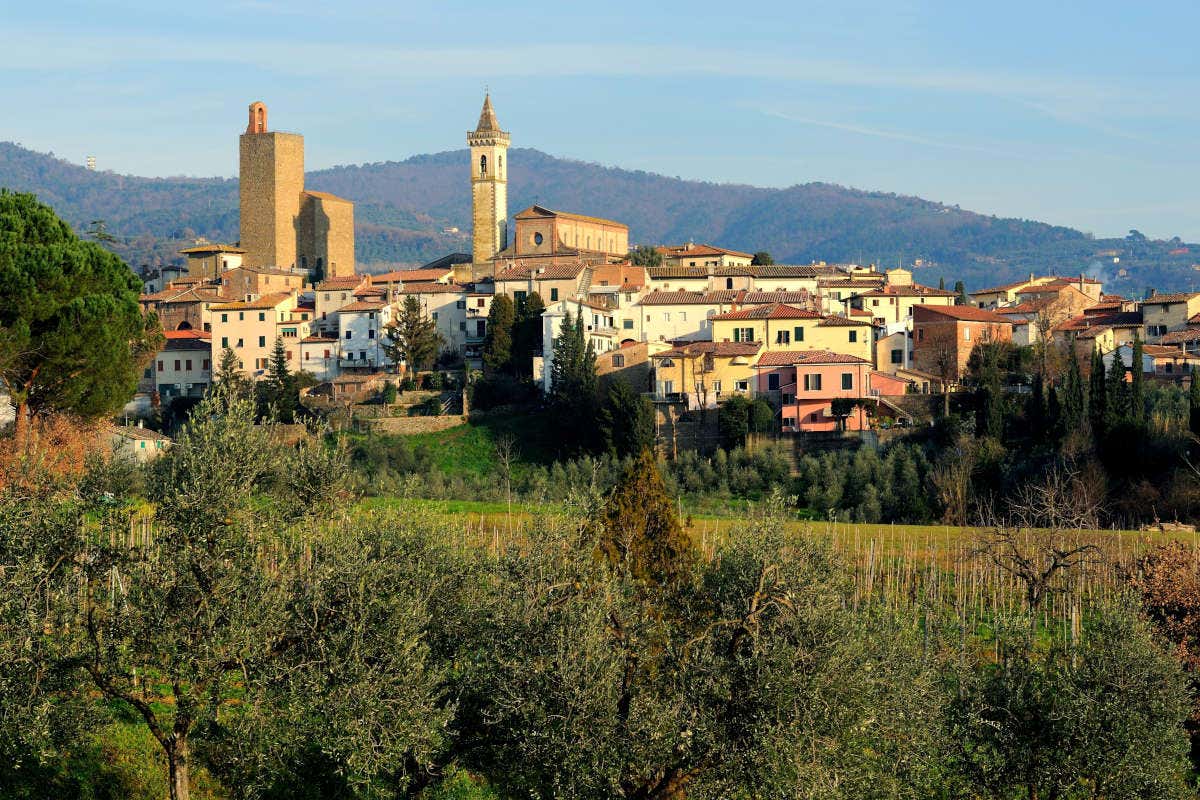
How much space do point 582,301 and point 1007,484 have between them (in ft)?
73.0

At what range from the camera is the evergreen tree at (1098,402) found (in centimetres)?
4684

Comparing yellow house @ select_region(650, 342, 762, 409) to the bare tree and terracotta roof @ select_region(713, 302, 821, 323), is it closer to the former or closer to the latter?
terracotta roof @ select_region(713, 302, 821, 323)

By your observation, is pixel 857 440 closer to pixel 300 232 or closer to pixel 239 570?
pixel 239 570

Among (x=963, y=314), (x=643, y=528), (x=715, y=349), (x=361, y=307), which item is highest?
(x=361, y=307)

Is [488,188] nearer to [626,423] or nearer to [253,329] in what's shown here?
[253,329]

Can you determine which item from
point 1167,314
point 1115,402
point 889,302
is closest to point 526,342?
point 889,302

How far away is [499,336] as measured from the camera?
63.3 metres

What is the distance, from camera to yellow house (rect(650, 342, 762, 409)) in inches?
2244

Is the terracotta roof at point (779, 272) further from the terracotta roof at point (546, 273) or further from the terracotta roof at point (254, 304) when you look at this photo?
the terracotta roof at point (254, 304)

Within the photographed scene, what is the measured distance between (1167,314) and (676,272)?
70.1 feet

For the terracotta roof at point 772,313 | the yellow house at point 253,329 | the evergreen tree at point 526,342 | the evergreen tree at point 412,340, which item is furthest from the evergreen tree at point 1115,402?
the yellow house at point 253,329

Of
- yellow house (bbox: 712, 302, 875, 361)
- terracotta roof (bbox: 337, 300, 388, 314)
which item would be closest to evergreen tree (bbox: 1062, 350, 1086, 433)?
yellow house (bbox: 712, 302, 875, 361)

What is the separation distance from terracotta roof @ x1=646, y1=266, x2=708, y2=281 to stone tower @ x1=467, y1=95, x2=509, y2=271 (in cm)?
1000

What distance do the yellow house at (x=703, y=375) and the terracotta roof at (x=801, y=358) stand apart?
0.56m
